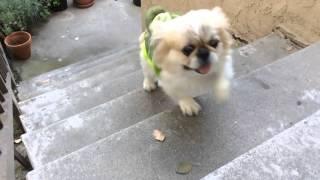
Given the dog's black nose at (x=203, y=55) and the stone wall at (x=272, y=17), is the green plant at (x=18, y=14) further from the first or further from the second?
the dog's black nose at (x=203, y=55)

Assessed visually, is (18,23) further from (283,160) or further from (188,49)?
(283,160)

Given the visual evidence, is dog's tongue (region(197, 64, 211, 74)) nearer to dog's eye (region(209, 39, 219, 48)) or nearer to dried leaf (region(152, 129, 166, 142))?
dog's eye (region(209, 39, 219, 48))

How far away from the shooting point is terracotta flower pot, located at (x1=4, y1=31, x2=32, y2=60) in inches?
181

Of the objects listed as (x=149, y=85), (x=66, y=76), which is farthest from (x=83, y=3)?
(x=149, y=85)

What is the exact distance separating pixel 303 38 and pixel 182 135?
1346mm

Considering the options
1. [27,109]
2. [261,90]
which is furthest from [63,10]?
[261,90]

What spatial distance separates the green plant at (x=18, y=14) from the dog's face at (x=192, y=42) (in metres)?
3.62

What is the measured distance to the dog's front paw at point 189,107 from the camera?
195 centimetres

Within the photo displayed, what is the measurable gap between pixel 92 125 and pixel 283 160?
1.24 metres

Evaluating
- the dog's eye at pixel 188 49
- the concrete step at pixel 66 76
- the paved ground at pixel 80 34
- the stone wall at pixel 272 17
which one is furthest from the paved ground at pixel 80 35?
the dog's eye at pixel 188 49

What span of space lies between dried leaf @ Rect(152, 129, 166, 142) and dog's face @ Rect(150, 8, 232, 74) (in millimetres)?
295

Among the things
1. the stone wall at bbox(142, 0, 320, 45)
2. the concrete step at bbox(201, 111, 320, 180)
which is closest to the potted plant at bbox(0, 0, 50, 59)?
→ the stone wall at bbox(142, 0, 320, 45)

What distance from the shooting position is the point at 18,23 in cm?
498

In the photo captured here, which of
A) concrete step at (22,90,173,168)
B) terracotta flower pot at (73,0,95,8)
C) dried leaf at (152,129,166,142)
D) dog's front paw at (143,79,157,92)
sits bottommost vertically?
terracotta flower pot at (73,0,95,8)
